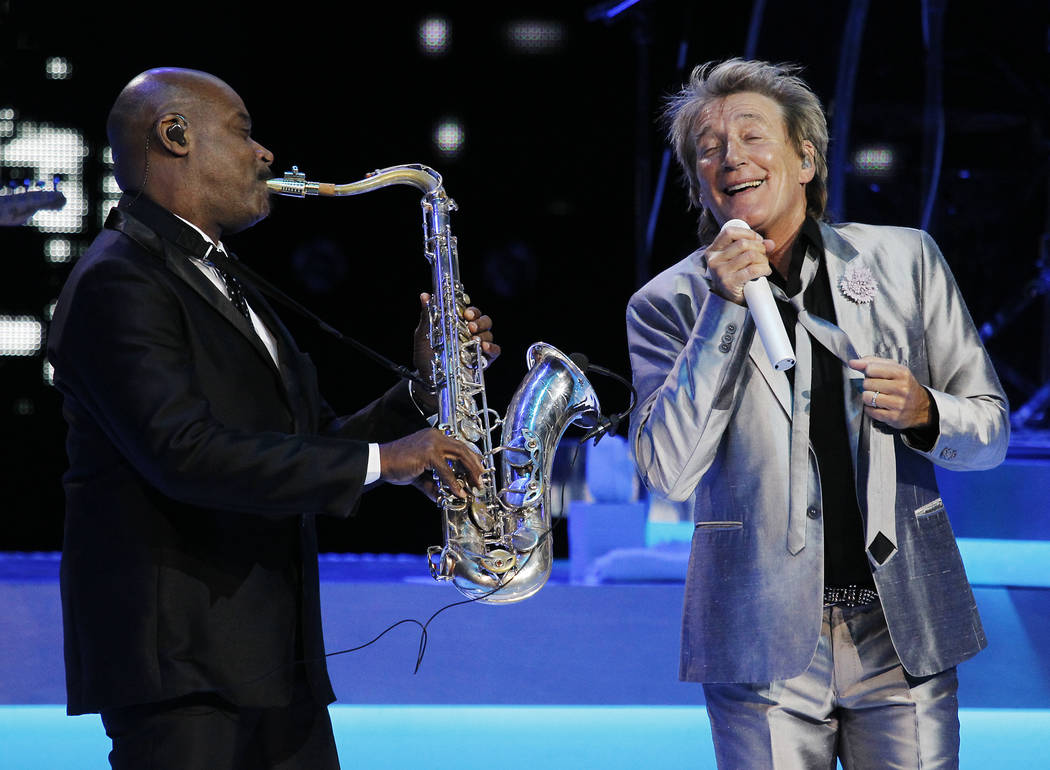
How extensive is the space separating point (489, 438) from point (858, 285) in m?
0.72

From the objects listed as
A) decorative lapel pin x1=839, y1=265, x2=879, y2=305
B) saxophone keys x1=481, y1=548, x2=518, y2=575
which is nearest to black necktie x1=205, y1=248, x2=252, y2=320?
saxophone keys x1=481, y1=548, x2=518, y2=575

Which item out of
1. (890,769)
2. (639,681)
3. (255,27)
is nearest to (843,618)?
(890,769)

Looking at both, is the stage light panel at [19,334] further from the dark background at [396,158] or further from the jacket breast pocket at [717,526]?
the jacket breast pocket at [717,526]

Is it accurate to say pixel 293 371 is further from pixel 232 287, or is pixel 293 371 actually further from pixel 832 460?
pixel 832 460

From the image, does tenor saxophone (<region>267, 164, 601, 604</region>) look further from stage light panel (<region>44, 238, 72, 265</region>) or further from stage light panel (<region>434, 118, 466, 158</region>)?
stage light panel (<region>44, 238, 72, 265</region>)

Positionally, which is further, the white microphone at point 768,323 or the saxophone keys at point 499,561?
the saxophone keys at point 499,561

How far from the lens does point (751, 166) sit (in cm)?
213

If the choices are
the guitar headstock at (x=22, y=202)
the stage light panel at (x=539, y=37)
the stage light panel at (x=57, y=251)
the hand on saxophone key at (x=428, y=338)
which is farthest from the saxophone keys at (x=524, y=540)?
the stage light panel at (x=57, y=251)

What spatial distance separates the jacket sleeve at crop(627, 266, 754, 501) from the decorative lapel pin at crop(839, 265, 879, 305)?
0.60ft

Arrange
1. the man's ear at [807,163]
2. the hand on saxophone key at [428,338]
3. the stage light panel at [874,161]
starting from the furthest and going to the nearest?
the stage light panel at [874,161] < the hand on saxophone key at [428,338] < the man's ear at [807,163]

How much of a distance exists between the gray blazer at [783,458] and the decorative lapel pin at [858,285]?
1 cm

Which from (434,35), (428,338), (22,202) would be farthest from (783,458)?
(434,35)

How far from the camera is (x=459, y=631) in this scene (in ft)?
12.1

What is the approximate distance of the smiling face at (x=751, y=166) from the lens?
6.99 ft
